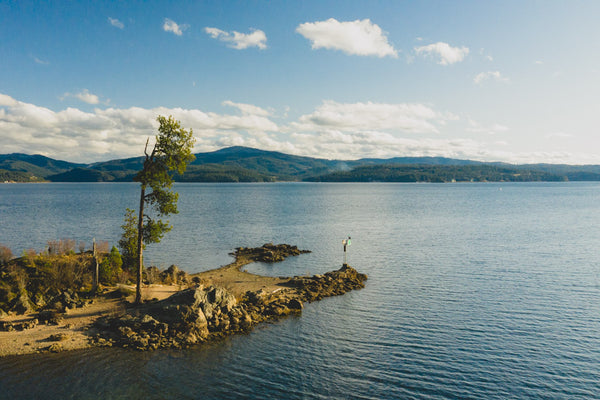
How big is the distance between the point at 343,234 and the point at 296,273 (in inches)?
1212

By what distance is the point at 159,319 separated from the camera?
93.0 ft

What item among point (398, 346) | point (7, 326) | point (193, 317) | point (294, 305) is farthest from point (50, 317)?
point (398, 346)

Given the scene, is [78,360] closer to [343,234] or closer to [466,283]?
[466,283]

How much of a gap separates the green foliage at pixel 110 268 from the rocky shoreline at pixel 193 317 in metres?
7.64

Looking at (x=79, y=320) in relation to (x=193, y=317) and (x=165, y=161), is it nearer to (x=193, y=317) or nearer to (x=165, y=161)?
(x=193, y=317)

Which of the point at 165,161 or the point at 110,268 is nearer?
the point at 165,161

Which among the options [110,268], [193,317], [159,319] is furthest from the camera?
[110,268]

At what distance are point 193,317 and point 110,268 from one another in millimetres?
13641

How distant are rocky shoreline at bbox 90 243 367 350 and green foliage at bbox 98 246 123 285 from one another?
25.1ft

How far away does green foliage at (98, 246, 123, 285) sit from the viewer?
117 ft

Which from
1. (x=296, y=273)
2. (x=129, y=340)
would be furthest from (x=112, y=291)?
(x=296, y=273)

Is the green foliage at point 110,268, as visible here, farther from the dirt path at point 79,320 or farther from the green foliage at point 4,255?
the green foliage at point 4,255

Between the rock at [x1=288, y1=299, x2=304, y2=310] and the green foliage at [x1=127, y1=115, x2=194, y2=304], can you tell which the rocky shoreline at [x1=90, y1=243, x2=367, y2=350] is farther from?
the green foliage at [x1=127, y1=115, x2=194, y2=304]

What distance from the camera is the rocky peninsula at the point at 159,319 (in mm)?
25422
